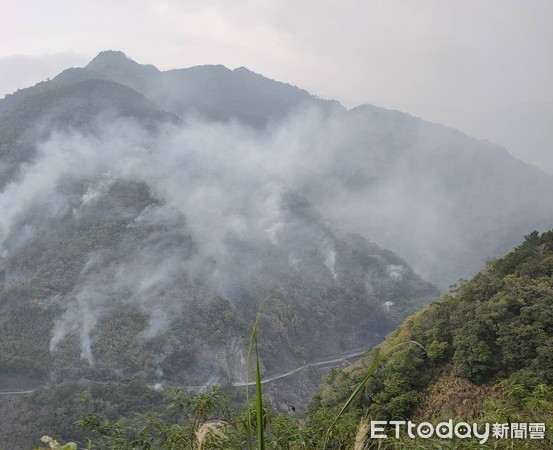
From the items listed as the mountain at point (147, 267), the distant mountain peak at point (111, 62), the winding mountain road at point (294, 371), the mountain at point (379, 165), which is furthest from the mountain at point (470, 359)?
the distant mountain peak at point (111, 62)

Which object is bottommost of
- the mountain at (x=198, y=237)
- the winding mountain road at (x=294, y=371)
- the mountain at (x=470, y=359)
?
the winding mountain road at (x=294, y=371)

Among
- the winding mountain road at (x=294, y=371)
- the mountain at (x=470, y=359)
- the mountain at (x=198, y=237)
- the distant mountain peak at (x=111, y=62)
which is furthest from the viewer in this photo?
the distant mountain peak at (x=111, y=62)

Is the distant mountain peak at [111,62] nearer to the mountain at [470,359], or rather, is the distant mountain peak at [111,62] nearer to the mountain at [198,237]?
the mountain at [198,237]

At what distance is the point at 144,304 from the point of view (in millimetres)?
43344

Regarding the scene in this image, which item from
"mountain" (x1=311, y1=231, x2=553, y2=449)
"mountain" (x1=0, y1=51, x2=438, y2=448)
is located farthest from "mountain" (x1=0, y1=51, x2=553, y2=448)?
"mountain" (x1=311, y1=231, x2=553, y2=449)

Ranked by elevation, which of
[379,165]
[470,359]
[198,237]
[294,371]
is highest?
[379,165]

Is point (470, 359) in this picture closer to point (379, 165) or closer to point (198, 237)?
point (198, 237)

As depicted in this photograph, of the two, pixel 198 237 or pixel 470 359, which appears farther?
pixel 198 237

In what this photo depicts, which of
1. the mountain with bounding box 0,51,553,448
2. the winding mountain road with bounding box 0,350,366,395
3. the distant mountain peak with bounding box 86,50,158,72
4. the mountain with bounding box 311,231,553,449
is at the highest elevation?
the distant mountain peak with bounding box 86,50,158,72

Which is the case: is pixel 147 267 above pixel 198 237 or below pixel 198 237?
below

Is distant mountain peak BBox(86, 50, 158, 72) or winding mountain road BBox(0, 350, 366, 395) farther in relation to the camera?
distant mountain peak BBox(86, 50, 158, 72)

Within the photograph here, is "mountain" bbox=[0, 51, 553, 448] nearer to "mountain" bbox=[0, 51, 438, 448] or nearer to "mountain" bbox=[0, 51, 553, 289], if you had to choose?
"mountain" bbox=[0, 51, 438, 448]

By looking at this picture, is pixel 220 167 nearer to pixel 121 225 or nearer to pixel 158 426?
pixel 121 225

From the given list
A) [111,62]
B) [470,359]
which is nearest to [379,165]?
[111,62]
